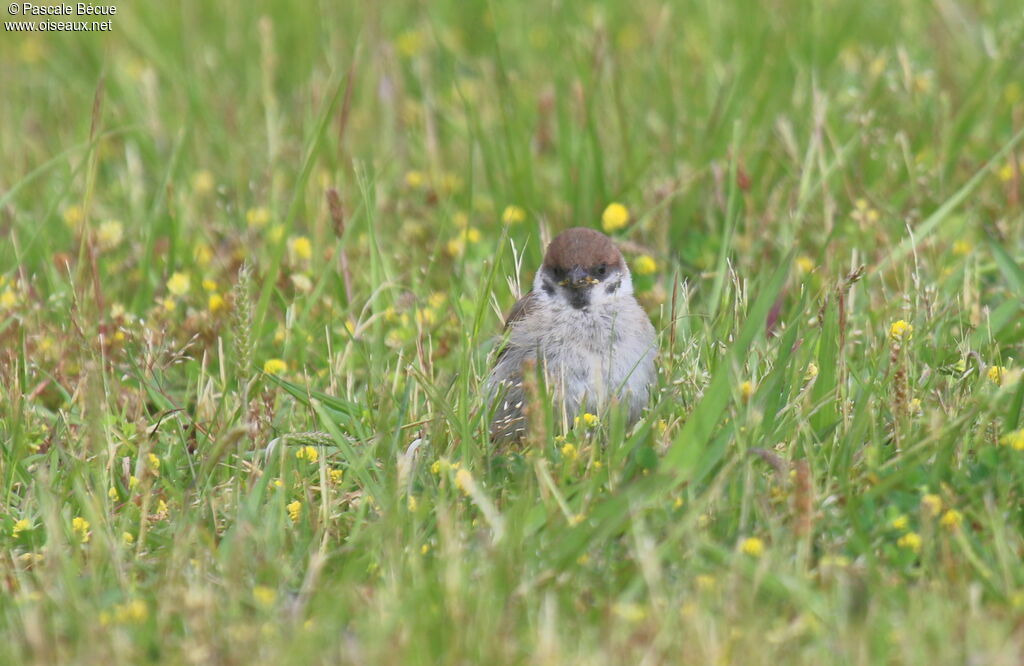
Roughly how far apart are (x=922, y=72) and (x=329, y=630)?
4.50 metres

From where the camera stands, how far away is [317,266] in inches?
226

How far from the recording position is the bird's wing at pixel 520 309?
4891 millimetres

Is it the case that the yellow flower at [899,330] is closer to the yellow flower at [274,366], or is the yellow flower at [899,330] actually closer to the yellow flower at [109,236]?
the yellow flower at [274,366]

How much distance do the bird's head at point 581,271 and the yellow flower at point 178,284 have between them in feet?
4.30

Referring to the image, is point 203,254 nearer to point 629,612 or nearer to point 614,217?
point 614,217

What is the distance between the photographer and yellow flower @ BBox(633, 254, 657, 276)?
555cm

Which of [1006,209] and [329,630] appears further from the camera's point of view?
[1006,209]

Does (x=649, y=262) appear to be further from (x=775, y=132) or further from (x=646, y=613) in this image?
(x=646, y=613)

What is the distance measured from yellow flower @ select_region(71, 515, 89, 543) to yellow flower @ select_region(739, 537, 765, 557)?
1.69 m

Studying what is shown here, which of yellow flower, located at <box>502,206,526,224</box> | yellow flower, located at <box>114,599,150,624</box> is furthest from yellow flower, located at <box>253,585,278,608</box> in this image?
yellow flower, located at <box>502,206,526,224</box>

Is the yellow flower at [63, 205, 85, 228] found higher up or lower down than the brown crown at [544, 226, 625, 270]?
lower down

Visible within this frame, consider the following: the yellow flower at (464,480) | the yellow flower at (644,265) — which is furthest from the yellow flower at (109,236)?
the yellow flower at (464,480)

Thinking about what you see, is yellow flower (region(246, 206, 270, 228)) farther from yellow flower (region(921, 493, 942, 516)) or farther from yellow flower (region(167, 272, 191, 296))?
yellow flower (region(921, 493, 942, 516))

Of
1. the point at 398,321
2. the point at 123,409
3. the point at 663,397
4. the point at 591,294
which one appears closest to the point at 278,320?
the point at 398,321
